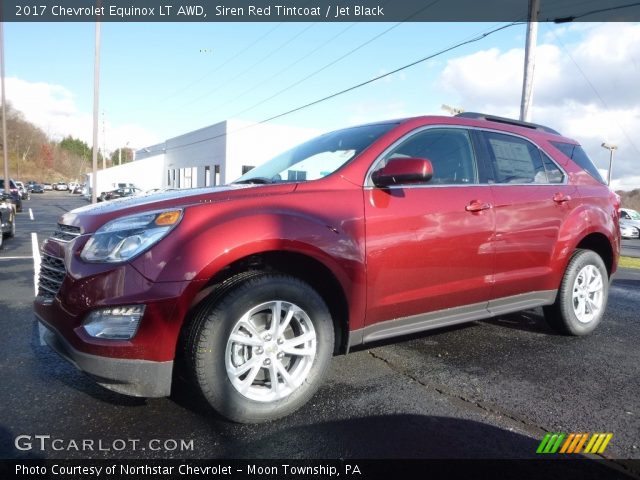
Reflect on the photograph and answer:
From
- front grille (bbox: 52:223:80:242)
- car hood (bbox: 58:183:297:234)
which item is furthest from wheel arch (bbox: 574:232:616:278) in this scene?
front grille (bbox: 52:223:80:242)

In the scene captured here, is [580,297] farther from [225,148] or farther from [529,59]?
[225,148]

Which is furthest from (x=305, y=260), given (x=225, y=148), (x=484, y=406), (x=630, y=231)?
(x=225, y=148)

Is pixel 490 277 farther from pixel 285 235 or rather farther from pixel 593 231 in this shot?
pixel 285 235

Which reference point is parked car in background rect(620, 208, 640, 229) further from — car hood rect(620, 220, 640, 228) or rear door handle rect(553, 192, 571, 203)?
rear door handle rect(553, 192, 571, 203)

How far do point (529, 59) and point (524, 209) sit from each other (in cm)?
994

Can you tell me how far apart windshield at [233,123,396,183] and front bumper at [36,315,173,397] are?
1.50m

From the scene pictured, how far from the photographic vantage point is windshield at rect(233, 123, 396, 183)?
313cm

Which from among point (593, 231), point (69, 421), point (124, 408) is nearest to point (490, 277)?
point (593, 231)

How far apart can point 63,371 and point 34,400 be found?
47 centimetres

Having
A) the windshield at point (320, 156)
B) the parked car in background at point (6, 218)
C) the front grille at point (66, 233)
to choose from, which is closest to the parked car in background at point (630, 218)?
the windshield at point (320, 156)

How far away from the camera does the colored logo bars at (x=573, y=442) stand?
7.59 feet

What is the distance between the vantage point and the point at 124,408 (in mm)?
2660

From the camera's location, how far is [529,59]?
38.2 feet

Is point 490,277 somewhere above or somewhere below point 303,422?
above
